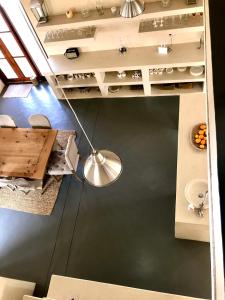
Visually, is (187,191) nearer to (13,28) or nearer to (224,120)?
(224,120)

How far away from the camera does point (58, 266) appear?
143 inches

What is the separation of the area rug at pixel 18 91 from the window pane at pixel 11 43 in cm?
71

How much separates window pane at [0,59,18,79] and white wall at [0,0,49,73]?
25.7 inches

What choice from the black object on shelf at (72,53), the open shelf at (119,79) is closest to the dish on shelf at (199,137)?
the open shelf at (119,79)

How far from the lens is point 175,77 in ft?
15.2

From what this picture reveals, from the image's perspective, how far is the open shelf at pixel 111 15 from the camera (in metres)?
3.66

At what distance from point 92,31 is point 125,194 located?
2614mm

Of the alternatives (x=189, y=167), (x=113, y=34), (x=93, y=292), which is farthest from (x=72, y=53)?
(x=93, y=292)

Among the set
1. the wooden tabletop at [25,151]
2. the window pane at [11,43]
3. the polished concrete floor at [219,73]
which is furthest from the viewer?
the window pane at [11,43]

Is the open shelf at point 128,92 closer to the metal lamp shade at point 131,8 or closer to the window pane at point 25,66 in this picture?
the window pane at point 25,66

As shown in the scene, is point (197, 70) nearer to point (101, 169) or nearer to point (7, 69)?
point (101, 169)

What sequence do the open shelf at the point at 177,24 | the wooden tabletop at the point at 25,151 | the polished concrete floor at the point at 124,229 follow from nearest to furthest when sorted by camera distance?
the polished concrete floor at the point at 124,229, the wooden tabletop at the point at 25,151, the open shelf at the point at 177,24

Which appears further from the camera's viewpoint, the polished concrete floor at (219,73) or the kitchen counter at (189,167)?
the kitchen counter at (189,167)

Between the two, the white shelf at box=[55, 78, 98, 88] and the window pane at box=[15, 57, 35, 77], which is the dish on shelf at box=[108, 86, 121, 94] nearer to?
the white shelf at box=[55, 78, 98, 88]
